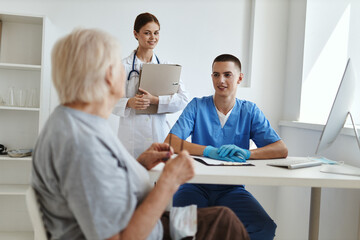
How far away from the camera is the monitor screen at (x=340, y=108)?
1.33 metres

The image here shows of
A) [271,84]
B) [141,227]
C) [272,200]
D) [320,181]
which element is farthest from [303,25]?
[141,227]

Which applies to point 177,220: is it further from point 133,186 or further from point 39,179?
point 39,179

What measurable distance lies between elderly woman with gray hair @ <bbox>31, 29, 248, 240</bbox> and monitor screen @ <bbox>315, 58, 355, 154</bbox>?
0.76m

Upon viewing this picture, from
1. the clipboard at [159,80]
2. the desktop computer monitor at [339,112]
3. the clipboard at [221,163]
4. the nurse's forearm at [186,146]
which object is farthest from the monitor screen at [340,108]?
the clipboard at [159,80]

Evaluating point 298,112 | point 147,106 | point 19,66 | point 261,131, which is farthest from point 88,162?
point 298,112

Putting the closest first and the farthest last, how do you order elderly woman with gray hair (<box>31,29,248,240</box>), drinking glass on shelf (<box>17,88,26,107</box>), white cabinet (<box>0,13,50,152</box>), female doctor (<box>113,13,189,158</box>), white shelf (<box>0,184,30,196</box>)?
elderly woman with gray hair (<box>31,29,248,240</box>)
female doctor (<box>113,13,189,158</box>)
white shelf (<box>0,184,30,196</box>)
drinking glass on shelf (<box>17,88,26,107</box>)
white cabinet (<box>0,13,50,152</box>)

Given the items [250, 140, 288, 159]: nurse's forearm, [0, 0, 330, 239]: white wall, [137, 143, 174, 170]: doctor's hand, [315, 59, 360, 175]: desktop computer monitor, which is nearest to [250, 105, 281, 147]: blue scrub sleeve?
[250, 140, 288, 159]: nurse's forearm

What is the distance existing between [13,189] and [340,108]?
2.41 metres

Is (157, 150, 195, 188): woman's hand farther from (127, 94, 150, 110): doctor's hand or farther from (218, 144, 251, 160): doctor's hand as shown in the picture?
(127, 94, 150, 110): doctor's hand

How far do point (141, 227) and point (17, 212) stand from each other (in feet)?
8.06

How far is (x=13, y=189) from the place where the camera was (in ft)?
8.65

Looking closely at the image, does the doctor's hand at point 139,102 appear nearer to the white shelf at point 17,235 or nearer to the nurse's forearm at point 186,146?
the nurse's forearm at point 186,146

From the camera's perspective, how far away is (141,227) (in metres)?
0.84

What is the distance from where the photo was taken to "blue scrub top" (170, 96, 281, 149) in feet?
6.40
